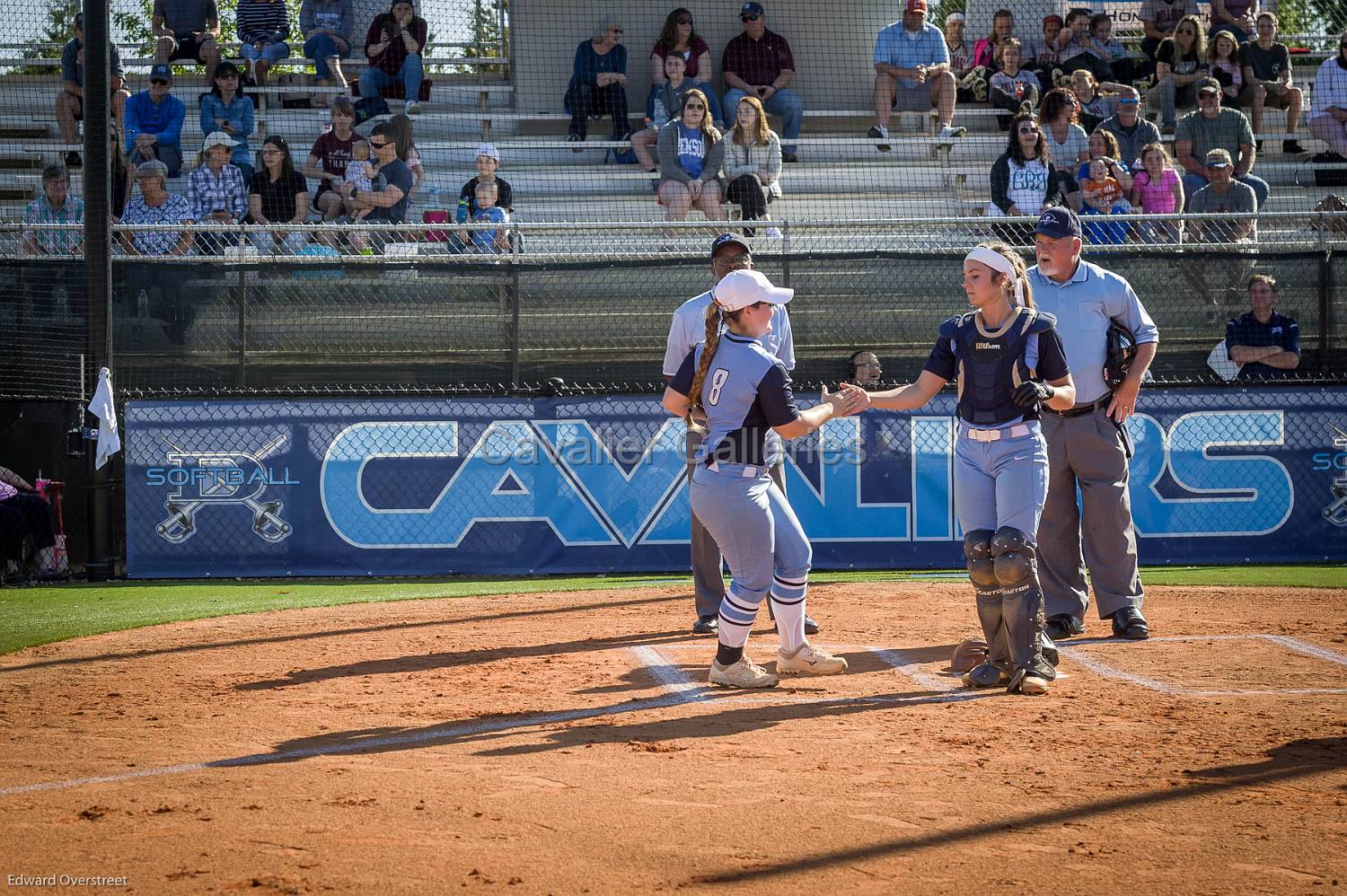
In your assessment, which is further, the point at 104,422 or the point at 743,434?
the point at 104,422

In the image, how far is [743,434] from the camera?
20.2ft

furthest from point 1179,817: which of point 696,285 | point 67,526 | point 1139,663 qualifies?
point 67,526

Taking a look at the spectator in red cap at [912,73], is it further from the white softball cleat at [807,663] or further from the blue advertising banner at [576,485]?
the white softball cleat at [807,663]

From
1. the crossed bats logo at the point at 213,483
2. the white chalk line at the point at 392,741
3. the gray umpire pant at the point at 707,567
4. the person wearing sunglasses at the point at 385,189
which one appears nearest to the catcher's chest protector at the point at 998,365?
the gray umpire pant at the point at 707,567

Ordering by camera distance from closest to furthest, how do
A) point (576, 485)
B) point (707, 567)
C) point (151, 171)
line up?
1. point (707, 567)
2. point (576, 485)
3. point (151, 171)

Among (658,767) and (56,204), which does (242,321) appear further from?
(658,767)

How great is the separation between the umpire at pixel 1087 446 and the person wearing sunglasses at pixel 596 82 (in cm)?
998

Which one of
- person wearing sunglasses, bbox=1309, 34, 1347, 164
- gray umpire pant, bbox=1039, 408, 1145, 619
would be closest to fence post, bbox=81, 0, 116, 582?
gray umpire pant, bbox=1039, 408, 1145, 619

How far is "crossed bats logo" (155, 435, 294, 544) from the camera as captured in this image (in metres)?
10.9

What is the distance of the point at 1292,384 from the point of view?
1129 cm

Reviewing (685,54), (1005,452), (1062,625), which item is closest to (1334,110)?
(685,54)

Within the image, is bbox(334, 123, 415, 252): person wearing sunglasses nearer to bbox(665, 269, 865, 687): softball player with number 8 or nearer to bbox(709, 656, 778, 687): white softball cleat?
bbox(665, 269, 865, 687): softball player with number 8

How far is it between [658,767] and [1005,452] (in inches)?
91.5

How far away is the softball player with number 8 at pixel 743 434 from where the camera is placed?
6.10m
